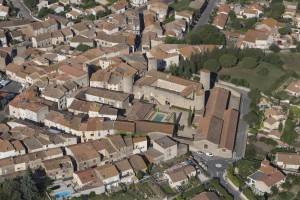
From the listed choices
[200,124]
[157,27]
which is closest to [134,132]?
[200,124]

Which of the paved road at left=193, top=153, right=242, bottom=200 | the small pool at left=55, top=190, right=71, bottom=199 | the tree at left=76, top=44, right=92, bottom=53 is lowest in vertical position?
the small pool at left=55, top=190, right=71, bottom=199

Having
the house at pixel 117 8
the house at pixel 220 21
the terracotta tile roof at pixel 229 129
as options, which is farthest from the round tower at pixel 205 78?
the house at pixel 117 8

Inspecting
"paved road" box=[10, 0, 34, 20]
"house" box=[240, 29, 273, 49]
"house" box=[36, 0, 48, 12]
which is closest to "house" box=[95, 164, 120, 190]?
"house" box=[240, 29, 273, 49]

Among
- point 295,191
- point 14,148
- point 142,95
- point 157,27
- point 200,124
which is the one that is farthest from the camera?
point 157,27

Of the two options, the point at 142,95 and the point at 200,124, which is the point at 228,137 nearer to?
the point at 200,124

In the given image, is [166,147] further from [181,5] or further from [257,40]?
[181,5]

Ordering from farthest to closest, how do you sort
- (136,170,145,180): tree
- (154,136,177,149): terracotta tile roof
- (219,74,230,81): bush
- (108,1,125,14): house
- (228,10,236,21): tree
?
(108,1,125,14): house < (228,10,236,21): tree < (219,74,230,81): bush < (154,136,177,149): terracotta tile roof < (136,170,145,180): tree

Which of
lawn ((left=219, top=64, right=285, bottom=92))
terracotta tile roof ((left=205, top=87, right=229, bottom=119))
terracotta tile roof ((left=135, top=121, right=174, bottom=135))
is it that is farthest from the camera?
lawn ((left=219, top=64, right=285, bottom=92))

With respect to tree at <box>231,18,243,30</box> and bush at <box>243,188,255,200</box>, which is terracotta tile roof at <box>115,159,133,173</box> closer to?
bush at <box>243,188,255,200</box>
